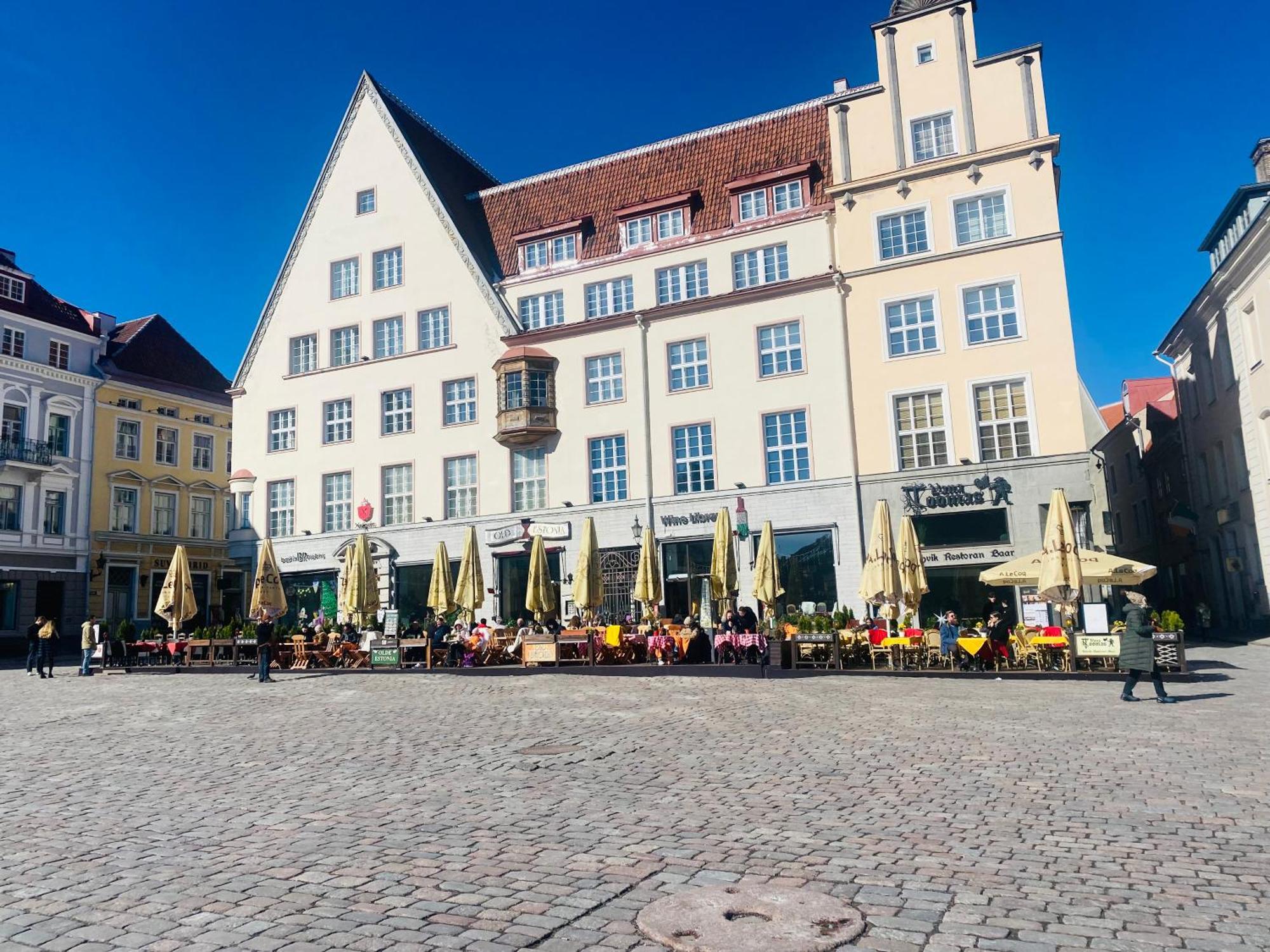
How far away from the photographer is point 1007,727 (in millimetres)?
12586

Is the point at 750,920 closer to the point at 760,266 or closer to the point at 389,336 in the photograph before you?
the point at 760,266

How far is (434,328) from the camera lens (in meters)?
39.7

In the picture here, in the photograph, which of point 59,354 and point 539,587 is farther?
point 59,354

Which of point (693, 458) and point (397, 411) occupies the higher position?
point (397, 411)

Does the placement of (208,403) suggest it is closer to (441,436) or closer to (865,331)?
(441,436)

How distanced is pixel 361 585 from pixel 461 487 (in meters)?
9.28

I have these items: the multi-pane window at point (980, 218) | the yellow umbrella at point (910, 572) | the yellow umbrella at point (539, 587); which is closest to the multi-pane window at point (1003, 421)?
the multi-pane window at point (980, 218)

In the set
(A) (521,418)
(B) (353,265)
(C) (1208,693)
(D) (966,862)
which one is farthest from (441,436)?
(D) (966,862)

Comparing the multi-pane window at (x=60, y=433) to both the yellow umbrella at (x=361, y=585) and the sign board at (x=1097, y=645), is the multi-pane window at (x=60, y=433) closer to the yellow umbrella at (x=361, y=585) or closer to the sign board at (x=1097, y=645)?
the yellow umbrella at (x=361, y=585)

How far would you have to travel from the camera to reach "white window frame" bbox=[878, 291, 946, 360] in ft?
105

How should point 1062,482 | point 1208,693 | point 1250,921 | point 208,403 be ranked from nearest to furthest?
point 1250,921
point 1208,693
point 1062,482
point 208,403

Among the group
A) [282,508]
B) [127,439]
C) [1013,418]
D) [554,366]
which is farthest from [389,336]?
[1013,418]

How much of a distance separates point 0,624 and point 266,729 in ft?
105

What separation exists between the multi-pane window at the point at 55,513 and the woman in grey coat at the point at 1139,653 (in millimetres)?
42267
